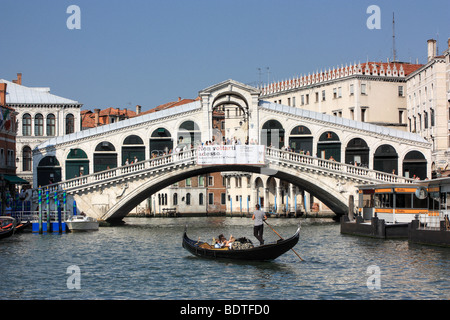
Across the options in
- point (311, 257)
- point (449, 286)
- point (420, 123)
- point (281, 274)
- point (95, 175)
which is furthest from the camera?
point (420, 123)

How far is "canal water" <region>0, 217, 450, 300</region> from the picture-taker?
19.3m

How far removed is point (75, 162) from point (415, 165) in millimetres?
18534

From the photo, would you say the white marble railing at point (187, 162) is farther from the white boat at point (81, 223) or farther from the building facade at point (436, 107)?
the building facade at point (436, 107)

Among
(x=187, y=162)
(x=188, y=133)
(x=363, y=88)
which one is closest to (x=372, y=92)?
(x=363, y=88)

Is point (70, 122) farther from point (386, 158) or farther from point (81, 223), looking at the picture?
point (386, 158)

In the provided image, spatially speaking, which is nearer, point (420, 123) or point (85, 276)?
point (85, 276)

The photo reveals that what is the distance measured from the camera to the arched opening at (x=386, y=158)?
→ 43.6 metres

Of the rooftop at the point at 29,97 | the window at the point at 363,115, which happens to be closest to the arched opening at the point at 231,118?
the window at the point at 363,115

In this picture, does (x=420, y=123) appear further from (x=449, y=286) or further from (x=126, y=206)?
(x=449, y=286)

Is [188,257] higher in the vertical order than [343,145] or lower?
lower

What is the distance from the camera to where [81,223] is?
121 feet
